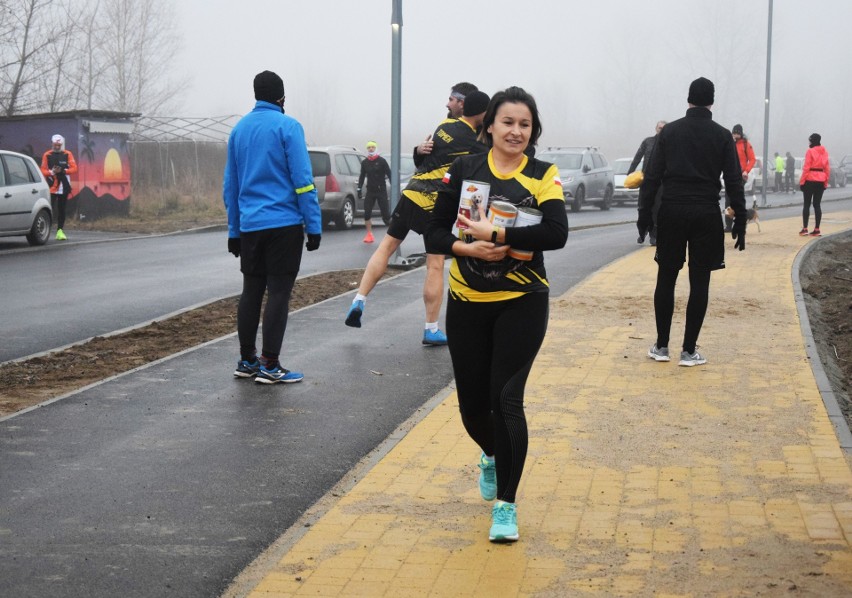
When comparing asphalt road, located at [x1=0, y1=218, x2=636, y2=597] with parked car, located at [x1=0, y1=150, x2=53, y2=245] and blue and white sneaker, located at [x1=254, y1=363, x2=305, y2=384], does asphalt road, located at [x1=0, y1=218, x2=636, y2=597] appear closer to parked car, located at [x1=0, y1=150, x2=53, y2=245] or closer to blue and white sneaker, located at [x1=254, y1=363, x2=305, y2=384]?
blue and white sneaker, located at [x1=254, y1=363, x2=305, y2=384]

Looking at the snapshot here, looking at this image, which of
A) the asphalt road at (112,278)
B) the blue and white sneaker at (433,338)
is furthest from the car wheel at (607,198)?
the blue and white sneaker at (433,338)

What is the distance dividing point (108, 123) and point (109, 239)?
6.44 metres

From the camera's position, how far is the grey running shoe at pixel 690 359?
876 cm

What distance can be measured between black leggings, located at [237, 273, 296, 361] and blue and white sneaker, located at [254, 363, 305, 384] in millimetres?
78

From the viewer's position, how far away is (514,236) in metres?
4.79

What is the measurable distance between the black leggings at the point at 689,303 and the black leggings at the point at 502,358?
3851 millimetres

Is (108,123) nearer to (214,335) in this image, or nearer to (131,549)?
(214,335)

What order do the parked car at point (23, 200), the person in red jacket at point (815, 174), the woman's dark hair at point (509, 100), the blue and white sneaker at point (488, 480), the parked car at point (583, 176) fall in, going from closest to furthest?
the woman's dark hair at point (509, 100), the blue and white sneaker at point (488, 480), the parked car at point (23, 200), the person in red jacket at point (815, 174), the parked car at point (583, 176)

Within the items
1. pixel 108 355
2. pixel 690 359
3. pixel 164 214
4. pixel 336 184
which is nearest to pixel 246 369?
pixel 108 355

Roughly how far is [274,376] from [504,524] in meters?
3.79

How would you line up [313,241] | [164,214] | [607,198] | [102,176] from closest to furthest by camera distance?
[313,241], [102,176], [164,214], [607,198]

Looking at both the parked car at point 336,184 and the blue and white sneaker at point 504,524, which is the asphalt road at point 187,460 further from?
the parked car at point 336,184

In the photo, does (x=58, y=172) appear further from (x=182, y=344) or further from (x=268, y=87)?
(x=268, y=87)

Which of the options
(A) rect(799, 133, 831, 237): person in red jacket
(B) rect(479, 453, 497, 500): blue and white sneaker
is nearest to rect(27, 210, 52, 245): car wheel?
(A) rect(799, 133, 831, 237): person in red jacket
